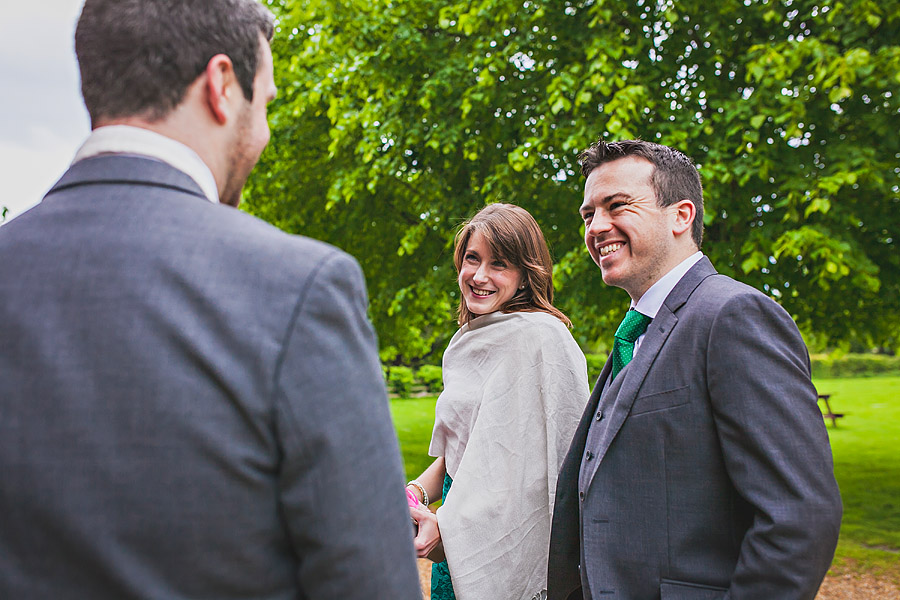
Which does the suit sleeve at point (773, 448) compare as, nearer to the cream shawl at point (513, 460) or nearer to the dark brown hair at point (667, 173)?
the dark brown hair at point (667, 173)

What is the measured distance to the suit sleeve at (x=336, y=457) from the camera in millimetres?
966

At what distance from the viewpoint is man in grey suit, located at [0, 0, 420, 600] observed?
94 centimetres

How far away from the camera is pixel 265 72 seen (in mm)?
1187

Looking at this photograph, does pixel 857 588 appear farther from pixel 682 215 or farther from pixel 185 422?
pixel 185 422

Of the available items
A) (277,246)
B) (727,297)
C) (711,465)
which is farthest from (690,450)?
(277,246)

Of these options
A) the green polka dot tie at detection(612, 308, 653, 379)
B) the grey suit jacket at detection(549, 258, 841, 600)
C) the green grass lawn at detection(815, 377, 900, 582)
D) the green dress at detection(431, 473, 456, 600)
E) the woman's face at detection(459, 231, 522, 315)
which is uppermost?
the woman's face at detection(459, 231, 522, 315)

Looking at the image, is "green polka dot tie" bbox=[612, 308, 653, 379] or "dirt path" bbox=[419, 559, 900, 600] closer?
"green polka dot tie" bbox=[612, 308, 653, 379]

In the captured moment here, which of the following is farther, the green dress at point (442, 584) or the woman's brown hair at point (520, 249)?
the woman's brown hair at point (520, 249)

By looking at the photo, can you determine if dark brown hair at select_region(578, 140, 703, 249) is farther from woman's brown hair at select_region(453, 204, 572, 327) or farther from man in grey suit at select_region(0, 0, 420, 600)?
man in grey suit at select_region(0, 0, 420, 600)

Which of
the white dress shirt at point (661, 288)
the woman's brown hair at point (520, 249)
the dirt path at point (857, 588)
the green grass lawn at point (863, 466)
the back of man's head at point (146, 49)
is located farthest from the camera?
the green grass lawn at point (863, 466)

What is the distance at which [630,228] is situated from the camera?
7.57 ft

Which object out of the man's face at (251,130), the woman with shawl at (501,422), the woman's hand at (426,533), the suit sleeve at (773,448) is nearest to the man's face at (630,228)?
the suit sleeve at (773,448)

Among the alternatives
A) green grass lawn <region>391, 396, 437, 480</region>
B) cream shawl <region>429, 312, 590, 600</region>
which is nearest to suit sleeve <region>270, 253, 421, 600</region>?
cream shawl <region>429, 312, 590, 600</region>

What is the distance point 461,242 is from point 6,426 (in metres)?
2.33
